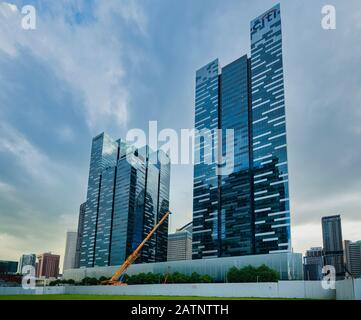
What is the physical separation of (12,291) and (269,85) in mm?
124232

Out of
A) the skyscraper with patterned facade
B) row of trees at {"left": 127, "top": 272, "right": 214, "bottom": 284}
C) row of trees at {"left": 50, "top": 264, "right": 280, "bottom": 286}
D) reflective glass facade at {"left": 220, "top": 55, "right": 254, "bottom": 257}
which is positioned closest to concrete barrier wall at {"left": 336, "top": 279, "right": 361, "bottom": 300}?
row of trees at {"left": 50, "top": 264, "right": 280, "bottom": 286}

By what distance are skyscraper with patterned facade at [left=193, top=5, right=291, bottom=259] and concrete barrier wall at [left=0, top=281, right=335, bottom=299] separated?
227 feet

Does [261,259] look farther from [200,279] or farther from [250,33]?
[250,33]

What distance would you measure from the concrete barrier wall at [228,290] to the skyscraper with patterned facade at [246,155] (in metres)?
69.2

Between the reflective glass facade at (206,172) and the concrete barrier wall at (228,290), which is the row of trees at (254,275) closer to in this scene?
the concrete barrier wall at (228,290)

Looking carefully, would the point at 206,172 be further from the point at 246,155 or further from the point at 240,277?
the point at 240,277

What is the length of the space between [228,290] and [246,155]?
98.1 m

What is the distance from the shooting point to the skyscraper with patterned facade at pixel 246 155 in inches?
5458

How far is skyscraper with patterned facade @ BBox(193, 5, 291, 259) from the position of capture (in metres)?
139

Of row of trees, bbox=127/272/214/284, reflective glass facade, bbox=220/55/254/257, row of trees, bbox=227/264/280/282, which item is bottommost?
row of trees, bbox=127/272/214/284

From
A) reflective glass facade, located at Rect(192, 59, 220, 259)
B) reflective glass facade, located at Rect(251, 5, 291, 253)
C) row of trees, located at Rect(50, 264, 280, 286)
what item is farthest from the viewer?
reflective glass facade, located at Rect(192, 59, 220, 259)

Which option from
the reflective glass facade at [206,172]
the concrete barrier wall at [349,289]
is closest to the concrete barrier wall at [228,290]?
the concrete barrier wall at [349,289]

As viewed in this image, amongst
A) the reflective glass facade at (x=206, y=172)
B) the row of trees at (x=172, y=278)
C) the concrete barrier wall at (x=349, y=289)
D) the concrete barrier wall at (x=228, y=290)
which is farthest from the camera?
the reflective glass facade at (x=206, y=172)

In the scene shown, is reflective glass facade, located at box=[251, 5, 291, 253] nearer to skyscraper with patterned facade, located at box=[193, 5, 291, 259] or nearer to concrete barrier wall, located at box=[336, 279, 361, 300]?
skyscraper with patterned facade, located at box=[193, 5, 291, 259]
